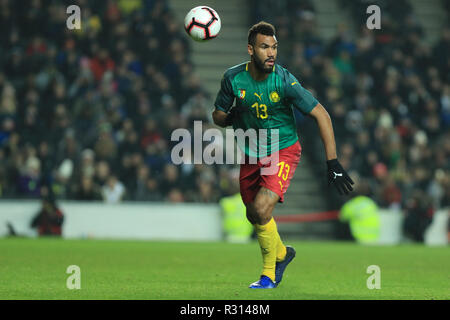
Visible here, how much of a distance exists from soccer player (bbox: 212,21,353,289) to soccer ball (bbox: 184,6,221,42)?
0.90 metres

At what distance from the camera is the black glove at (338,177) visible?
7.93m

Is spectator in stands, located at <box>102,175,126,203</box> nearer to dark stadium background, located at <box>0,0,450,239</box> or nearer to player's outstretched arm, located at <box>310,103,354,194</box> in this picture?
dark stadium background, located at <box>0,0,450,239</box>

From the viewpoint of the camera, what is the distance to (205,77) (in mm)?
21891

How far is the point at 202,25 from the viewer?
9172 millimetres

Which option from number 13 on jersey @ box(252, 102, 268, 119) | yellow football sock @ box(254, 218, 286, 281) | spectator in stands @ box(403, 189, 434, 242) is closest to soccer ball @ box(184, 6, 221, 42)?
number 13 on jersey @ box(252, 102, 268, 119)

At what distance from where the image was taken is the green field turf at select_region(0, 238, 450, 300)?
779cm

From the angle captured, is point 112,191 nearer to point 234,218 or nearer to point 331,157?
point 234,218

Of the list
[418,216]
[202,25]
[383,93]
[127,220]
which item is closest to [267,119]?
[202,25]

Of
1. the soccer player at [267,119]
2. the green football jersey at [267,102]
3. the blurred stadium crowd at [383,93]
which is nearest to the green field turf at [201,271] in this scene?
the soccer player at [267,119]

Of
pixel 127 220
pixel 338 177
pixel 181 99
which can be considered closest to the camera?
pixel 338 177

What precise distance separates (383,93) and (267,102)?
43.4 feet

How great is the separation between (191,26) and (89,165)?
8.22 m

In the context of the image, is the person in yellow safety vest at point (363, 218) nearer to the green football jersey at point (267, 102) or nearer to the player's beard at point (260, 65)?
the green football jersey at point (267, 102)
